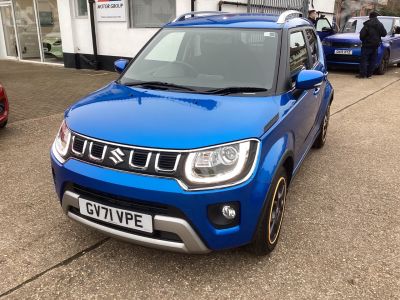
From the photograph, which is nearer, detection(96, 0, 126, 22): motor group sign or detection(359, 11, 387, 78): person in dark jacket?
detection(359, 11, 387, 78): person in dark jacket

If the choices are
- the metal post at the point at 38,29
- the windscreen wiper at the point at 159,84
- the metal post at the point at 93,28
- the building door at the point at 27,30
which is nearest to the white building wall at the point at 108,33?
the metal post at the point at 93,28

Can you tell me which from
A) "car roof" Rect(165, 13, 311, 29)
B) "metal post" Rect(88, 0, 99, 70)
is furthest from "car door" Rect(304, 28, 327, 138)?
"metal post" Rect(88, 0, 99, 70)

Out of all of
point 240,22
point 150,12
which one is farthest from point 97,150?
point 150,12

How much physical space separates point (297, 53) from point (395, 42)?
10.9 m

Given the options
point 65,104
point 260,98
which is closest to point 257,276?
point 260,98

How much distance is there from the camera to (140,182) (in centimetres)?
231

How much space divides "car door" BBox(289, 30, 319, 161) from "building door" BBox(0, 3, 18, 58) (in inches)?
540

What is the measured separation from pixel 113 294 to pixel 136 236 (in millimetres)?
414

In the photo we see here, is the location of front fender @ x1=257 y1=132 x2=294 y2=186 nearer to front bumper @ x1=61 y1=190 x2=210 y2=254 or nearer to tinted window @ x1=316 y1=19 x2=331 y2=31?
front bumper @ x1=61 y1=190 x2=210 y2=254

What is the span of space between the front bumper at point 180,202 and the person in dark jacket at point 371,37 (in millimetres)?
9818

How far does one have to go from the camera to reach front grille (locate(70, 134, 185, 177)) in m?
2.32

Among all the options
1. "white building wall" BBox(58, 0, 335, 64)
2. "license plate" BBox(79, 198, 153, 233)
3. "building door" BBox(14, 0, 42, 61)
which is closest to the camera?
"license plate" BBox(79, 198, 153, 233)

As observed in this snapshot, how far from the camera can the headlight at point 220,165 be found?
2.30 meters

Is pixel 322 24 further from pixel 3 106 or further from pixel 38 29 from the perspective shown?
pixel 3 106
